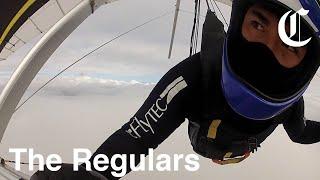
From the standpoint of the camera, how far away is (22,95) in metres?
2.08

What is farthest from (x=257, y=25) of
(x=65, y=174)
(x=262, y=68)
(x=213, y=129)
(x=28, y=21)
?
(x=28, y=21)

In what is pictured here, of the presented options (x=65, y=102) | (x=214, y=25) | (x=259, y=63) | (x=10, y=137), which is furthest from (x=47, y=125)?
(x=259, y=63)

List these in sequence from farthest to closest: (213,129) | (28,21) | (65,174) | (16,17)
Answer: (28,21)
(16,17)
(213,129)
(65,174)

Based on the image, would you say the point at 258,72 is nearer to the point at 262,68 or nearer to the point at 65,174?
the point at 262,68

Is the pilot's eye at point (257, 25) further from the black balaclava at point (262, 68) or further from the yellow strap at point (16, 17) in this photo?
the yellow strap at point (16, 17)

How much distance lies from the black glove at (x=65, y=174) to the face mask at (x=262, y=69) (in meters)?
0.30

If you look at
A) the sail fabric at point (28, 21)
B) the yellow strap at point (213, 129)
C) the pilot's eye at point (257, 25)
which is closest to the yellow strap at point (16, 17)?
the sail fabric at point (28, 21)

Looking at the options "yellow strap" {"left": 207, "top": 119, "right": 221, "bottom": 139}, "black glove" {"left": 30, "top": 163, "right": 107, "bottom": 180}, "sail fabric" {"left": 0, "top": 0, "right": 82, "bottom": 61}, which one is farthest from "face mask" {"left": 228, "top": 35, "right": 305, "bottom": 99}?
"sail fabric" {"left": 0, "top": 0, "right": 82, "bottom": 61}

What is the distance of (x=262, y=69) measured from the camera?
0.72m

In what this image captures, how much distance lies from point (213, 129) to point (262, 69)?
0.62 feet

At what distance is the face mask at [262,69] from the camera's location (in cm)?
71

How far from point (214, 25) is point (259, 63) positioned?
0.83 feet

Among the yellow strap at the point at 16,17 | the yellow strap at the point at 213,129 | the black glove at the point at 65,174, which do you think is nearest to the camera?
the black glove at the point at 65,174

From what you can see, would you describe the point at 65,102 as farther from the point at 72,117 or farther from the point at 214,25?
the point at 214,25
